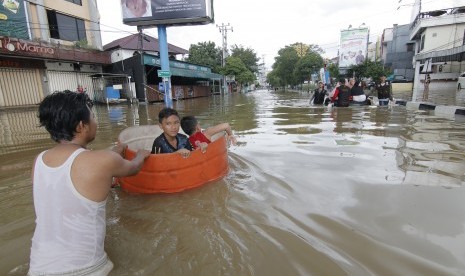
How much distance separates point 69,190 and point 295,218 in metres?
1.98

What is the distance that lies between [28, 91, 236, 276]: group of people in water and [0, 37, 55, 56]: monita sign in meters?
17.1

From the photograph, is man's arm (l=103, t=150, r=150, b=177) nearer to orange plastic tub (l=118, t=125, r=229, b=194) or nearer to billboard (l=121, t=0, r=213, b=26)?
orange plastic tub (l=118, t=125, r=229, b=194)

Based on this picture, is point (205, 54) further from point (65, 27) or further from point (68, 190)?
point (68, 190)

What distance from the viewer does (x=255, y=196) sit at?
3.38 meters

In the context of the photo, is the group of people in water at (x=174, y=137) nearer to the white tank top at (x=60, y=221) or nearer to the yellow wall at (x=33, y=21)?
the white tank top at (x=60, y=221)

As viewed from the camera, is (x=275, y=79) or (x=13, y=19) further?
(x=275, y=79)

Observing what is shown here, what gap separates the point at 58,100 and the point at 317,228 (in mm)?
2232

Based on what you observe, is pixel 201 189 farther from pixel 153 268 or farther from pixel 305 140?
pixel 305 140

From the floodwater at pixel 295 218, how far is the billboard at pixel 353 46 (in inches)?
1500

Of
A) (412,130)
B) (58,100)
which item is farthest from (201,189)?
(412,130)

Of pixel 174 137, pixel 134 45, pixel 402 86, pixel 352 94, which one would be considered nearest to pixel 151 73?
pixel 134 45

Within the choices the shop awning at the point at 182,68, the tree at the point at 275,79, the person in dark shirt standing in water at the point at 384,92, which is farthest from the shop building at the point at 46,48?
the tree at the point at 275,79

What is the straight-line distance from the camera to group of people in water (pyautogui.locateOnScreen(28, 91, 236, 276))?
1.63 metres

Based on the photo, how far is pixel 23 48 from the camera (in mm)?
15609
